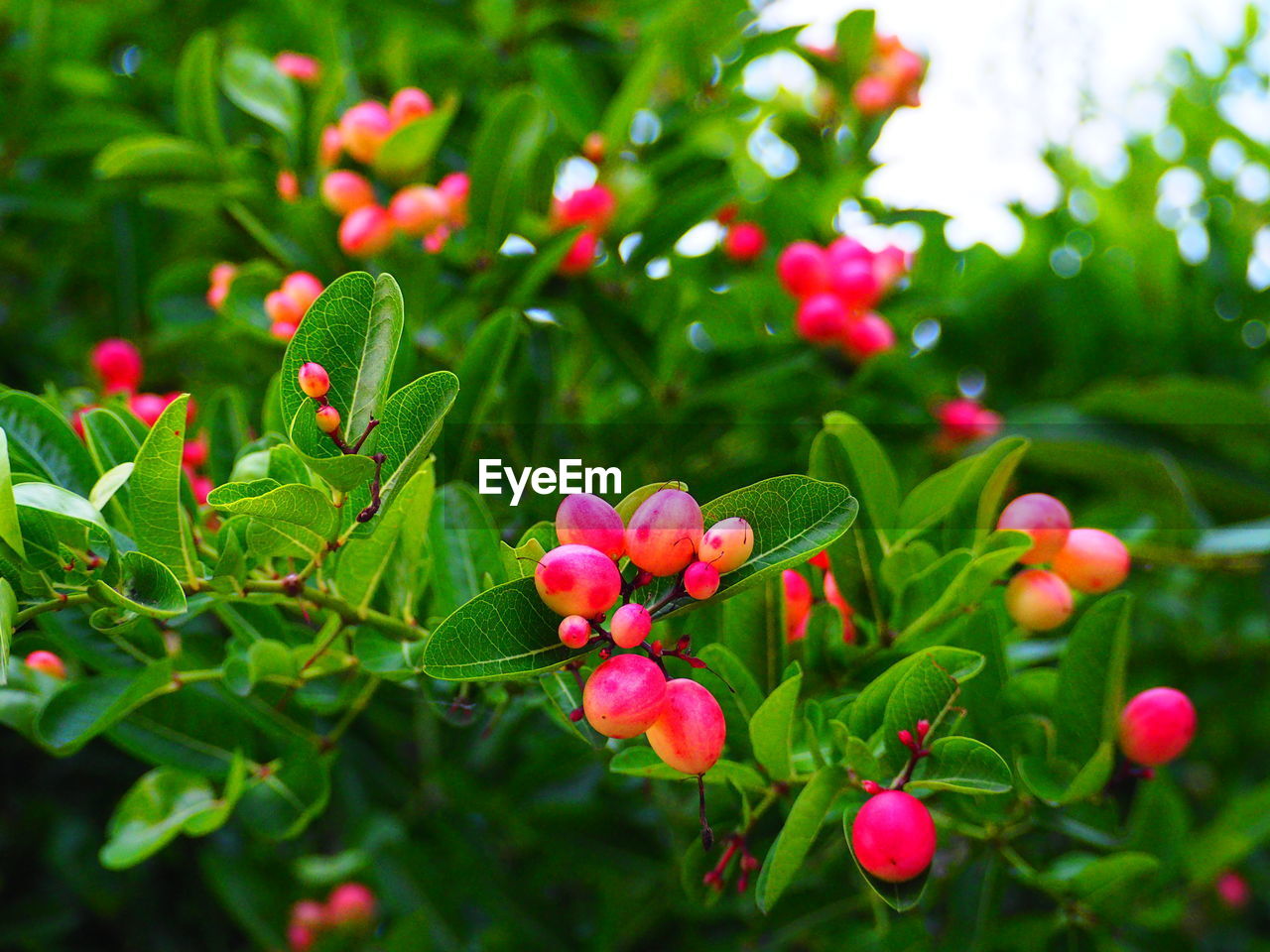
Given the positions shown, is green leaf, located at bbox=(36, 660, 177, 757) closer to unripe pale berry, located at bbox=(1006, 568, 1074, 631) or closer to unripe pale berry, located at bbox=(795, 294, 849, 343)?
unripe pale berry, located at bbox=(1006, 568, 1074, 631)

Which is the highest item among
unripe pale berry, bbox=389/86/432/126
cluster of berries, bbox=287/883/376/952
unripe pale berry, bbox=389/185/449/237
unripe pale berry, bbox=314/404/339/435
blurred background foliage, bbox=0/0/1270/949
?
unripe pale berry, bbox=389/86/432/126

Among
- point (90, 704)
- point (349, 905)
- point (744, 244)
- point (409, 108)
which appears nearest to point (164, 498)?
point (90, 704)

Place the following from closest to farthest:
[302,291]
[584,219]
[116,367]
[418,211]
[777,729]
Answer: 1. [777,729]
2. [302,291]
3. [418,211]
4. [584,219]
5. [116,367]

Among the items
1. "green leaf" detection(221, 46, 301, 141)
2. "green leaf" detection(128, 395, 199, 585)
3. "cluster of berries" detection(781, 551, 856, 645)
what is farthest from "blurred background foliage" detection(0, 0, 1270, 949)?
"green leaf" detection(128, 395, 199, 585)

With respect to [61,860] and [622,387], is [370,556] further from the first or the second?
[61,860]

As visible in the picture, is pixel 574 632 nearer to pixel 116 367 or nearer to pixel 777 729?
pixel 777 729

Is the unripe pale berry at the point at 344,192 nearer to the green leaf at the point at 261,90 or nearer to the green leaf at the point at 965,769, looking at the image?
the green leaf at the point at 261,90

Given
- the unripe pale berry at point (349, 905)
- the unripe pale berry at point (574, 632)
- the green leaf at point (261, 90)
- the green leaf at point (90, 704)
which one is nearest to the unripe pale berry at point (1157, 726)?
the unripe pale berry at point (574, 632)
